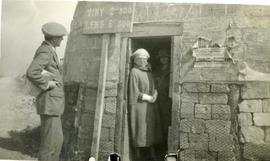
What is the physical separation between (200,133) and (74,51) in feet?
4.60

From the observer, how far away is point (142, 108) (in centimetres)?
366

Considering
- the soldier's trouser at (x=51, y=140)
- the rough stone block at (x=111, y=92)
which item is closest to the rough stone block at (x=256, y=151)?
the rough stone block at (x=111, y=92)

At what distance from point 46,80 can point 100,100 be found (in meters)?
0.53

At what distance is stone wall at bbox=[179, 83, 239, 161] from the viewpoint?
137 inches

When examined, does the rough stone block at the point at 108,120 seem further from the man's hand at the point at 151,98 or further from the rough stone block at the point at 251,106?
the rough stone block at the point at 251,106

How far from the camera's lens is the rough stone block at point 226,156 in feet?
11.3

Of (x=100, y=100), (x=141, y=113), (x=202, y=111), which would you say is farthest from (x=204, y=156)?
(x=100, y=100)

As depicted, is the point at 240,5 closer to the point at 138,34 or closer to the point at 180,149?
the point at 138,34

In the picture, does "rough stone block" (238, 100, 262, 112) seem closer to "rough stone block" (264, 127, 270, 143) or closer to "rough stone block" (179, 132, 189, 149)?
"rough stone block" (264, 127, 270, 143)

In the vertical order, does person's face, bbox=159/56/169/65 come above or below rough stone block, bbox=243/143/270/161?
above

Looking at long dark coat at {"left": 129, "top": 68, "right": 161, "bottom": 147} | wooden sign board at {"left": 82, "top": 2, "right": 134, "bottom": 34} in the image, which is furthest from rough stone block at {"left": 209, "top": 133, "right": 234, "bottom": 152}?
wooden sign board at {"left": 82, "top": 2, "right": 134, "bottom": 34}

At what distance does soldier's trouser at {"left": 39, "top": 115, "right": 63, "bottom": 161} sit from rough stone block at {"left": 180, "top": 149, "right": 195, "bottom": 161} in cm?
112

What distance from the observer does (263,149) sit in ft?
11.3

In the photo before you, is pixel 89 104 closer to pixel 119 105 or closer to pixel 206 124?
pixel 119 105
